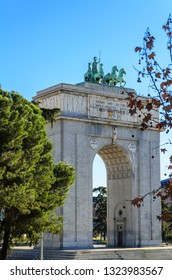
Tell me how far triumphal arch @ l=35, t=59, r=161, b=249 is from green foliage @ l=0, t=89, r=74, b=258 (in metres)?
14.5

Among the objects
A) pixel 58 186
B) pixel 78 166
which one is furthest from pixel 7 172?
pixel 78 166

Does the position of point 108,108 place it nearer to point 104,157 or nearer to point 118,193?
point 104,157

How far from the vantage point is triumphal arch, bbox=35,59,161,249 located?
137ft

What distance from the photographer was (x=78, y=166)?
4228 centimetres

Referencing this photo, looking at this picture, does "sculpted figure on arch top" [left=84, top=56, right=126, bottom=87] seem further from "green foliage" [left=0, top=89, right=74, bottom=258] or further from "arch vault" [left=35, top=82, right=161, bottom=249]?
"green foliage" [left=0, top=89, right=74, bottom=258]

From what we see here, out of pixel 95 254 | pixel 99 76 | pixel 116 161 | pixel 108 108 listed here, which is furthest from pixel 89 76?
pixel 95 254

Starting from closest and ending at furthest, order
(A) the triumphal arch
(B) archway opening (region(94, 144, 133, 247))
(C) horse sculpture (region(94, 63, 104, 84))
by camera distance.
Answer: (A) the triumphal arch
(B) archway opening (region(94, 144, 133, 247))
(C) horse sculpture (region(94, 63, 104, 84))

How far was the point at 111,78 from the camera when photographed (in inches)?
1843

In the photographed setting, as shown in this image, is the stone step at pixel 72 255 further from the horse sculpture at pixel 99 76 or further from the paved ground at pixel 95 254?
the horse sculpture at pixel 99 76

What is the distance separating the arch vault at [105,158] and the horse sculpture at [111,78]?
38.4 inches

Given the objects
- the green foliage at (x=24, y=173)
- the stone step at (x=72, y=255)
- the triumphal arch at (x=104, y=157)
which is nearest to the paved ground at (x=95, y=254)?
the stone step at (x=72, y=255)

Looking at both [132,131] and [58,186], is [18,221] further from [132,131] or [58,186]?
[132,131]

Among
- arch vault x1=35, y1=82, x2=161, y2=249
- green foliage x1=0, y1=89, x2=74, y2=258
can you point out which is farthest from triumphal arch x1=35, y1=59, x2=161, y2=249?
green foliage x1=0, y1=89, x2=74, y2=258

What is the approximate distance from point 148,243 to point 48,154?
21513 mm
